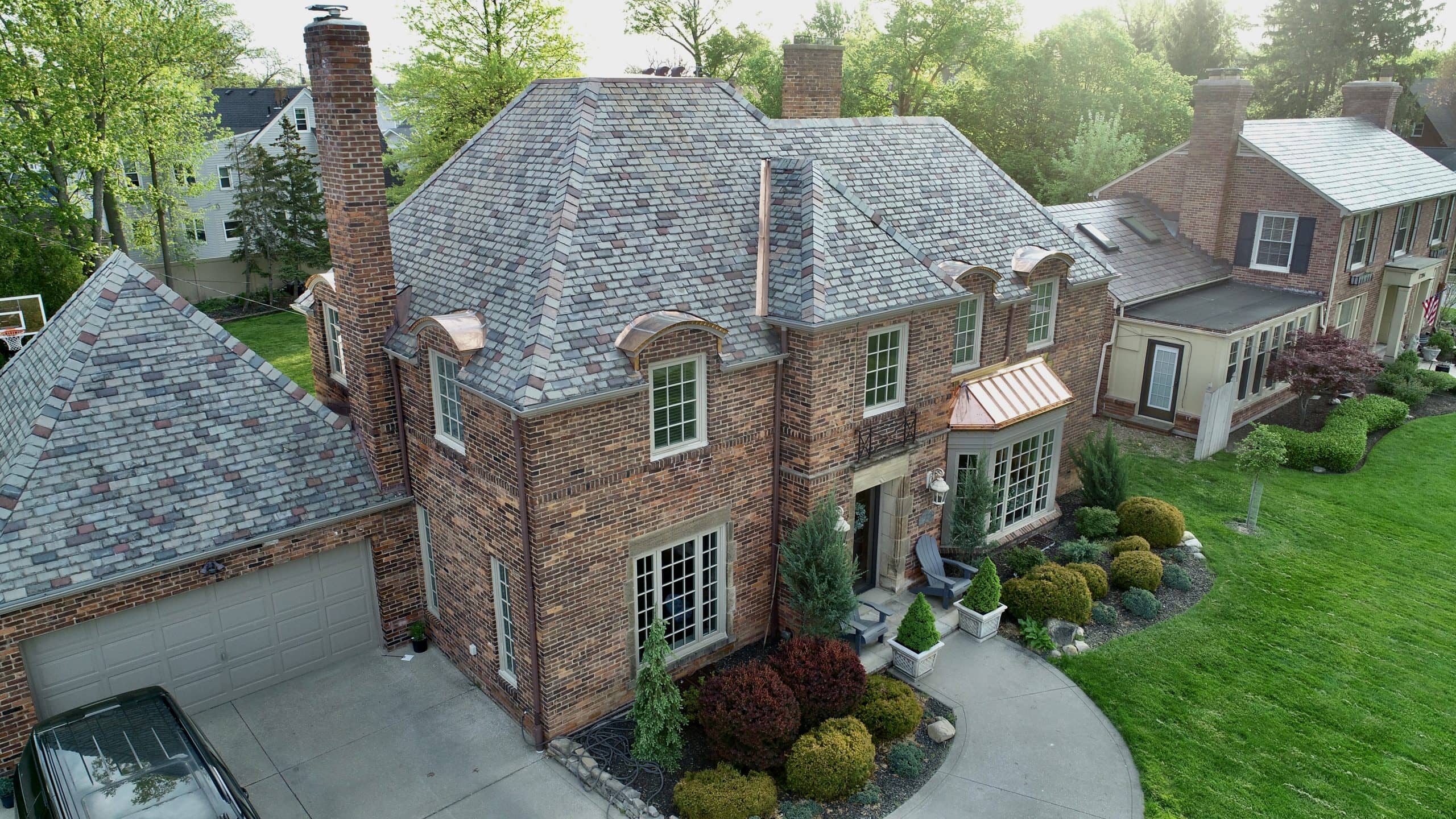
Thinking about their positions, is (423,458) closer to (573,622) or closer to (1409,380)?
(573,622)

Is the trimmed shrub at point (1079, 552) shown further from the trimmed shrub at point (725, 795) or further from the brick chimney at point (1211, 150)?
the brick chimney at point (1211, 150)

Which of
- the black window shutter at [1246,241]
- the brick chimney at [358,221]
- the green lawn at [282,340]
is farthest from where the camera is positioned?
the green lawn at [282,340]

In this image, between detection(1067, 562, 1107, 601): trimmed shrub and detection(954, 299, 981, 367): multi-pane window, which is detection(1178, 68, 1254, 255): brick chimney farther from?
detection(1067, 562, 1107, 601): trimmed shrub

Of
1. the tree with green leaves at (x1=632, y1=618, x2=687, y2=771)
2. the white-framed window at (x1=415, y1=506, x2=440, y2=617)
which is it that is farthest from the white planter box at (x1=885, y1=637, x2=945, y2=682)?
the white-framed window at (x1=415, y1=506, x2=440, y2=617)

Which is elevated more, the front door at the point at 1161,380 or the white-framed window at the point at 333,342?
the white-framed window at the point at 333,342

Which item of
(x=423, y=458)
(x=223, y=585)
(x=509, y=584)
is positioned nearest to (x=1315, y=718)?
(x=509, y=584)

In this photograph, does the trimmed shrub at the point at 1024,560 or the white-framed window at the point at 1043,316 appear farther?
the white-framed window at the point at 1043,316

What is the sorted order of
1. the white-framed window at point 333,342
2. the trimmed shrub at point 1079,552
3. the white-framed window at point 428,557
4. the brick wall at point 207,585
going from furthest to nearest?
1. the trimmed shrub at point 1079,552
2. the white-framed window at point 333,342
3. the white-framed window at point 428,557
4. the brick wall at point 207,585

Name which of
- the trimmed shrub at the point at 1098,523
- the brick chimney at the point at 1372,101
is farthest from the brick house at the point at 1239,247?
the trimmed shrub at the point at 1098,523
